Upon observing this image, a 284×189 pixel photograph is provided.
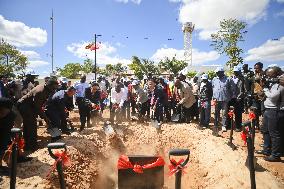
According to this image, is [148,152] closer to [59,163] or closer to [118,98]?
[118,98]

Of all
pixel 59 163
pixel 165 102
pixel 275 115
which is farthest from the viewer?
pixel 165 102

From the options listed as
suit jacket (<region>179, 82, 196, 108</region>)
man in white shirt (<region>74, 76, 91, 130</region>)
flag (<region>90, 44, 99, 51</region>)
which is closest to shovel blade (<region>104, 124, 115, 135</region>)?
man in white shirt (<region>74, 76, 91, 130</region>)

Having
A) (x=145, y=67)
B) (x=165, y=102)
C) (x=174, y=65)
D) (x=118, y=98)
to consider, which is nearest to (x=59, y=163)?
(x=118, y=98)

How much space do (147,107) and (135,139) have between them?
2.50 meters

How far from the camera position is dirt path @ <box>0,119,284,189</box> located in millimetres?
4855

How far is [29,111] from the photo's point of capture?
6.69 metres

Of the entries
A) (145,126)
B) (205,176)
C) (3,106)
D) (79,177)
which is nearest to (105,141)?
(145,126)

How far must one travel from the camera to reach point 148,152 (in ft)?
28.6

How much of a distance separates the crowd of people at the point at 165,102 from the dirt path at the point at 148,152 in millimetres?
477

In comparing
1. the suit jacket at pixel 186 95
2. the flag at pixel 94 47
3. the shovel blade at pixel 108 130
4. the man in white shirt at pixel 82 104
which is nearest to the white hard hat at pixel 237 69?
the suit jacket at pixel 186 95

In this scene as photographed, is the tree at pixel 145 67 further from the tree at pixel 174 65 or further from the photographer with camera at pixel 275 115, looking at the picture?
the photographer with camera at pixel 275 115

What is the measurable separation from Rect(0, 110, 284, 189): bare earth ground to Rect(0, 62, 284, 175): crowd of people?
1.58 ft

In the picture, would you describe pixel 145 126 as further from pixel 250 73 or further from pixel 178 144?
pixel 250 73

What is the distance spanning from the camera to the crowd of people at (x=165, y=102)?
591cm
